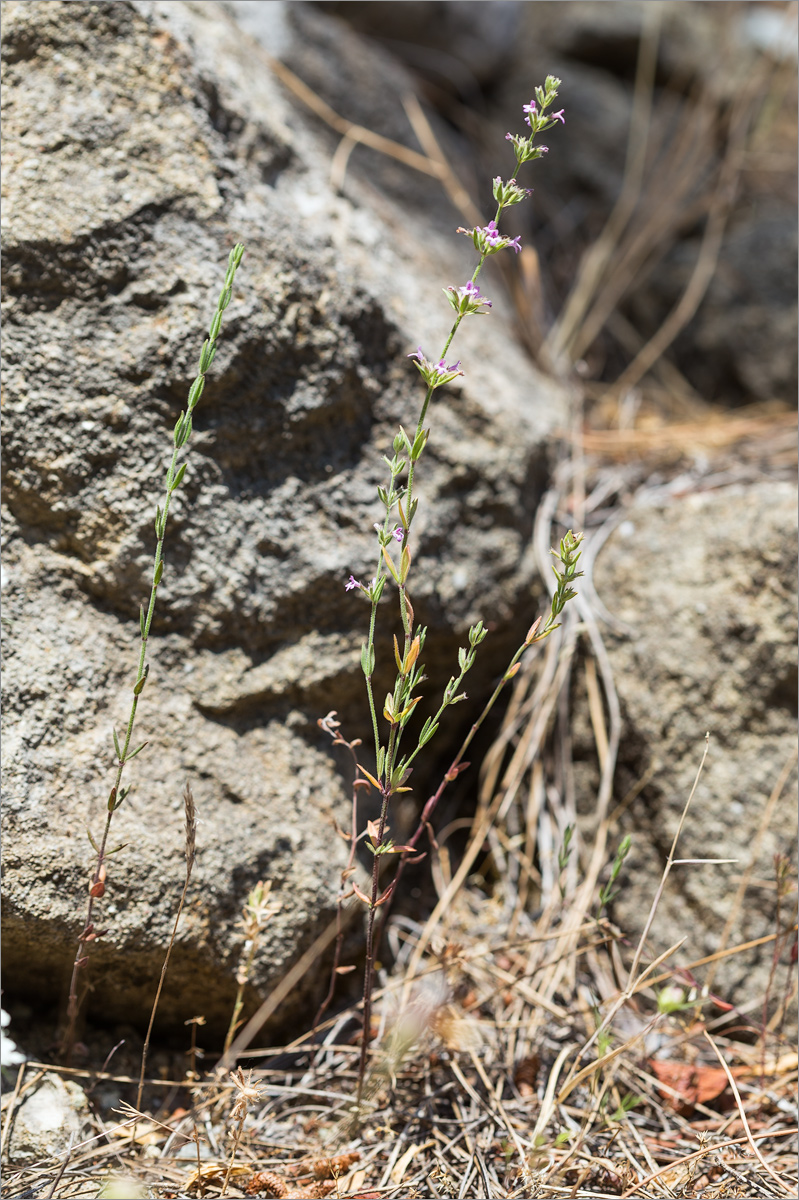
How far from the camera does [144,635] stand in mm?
1150

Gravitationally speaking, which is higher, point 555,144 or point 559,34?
point 559,34

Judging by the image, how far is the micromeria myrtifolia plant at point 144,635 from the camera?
3.58ft

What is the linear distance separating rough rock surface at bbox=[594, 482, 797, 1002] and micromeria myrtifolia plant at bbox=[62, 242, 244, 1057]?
108 centimetres

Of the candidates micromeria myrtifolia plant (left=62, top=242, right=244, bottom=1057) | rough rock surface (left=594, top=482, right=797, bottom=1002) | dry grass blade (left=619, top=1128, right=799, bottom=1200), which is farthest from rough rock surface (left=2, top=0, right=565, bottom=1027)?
dry grass blade (left=619, top=1128, right=799, bottom=1200)

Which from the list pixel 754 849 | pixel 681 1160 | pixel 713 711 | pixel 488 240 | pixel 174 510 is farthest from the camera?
pixel 713 711

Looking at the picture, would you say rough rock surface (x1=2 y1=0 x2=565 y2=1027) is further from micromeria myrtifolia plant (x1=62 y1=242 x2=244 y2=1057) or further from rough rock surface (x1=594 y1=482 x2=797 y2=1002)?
rough rock surface (x1=594 y1=482 x2=797 y2=1002)

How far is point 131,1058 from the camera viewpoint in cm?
144

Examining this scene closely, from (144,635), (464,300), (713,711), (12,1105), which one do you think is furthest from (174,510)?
(713,711)

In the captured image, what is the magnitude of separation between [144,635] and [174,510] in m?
0.42

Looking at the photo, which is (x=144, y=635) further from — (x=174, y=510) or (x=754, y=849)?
(x=754, y=849)

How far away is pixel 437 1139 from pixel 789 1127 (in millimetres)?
612

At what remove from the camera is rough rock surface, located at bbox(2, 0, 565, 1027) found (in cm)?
139

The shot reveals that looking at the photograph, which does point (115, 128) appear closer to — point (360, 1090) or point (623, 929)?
point (360, 1090)

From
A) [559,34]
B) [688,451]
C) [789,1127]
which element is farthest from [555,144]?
[789,1127]
